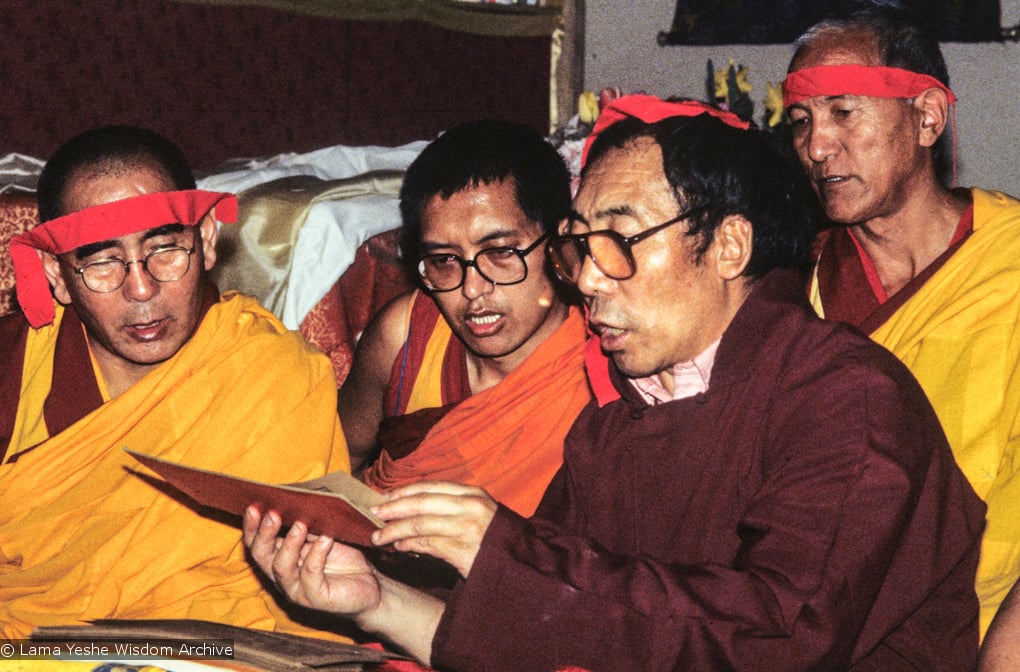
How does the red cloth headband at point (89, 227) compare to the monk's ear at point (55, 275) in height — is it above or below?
above

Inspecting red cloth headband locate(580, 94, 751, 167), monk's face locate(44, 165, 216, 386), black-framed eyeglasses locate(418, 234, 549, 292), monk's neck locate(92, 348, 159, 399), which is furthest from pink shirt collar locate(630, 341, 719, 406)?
monk's neck locate(92, 348, 159, 399)

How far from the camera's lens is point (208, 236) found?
8.18ft

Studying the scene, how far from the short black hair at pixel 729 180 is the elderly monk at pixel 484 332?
2.47 feet

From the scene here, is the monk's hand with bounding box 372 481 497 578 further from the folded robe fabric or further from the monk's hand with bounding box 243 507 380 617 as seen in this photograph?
the folded robe fabric

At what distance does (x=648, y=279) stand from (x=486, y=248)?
2.72ft

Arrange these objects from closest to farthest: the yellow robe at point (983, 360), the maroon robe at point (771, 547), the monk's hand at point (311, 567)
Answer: the maroon robe at point (771, 547) < the monk's hand at point (311, 567) < the yellow robe at point (983, 360)

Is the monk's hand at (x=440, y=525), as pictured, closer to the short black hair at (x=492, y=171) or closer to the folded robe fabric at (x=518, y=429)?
the folded robe fabric at (x=518, y=429)

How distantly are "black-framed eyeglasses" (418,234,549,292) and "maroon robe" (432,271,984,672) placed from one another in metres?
0.86

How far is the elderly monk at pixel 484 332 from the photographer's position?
2.58m

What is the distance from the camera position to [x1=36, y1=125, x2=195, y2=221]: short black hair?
2371 millimetres

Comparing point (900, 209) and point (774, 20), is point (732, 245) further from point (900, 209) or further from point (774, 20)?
point (774, 20)

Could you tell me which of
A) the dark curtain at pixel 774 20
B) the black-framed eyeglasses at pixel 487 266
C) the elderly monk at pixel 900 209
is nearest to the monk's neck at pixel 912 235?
the elderly monk at pixel 900 209

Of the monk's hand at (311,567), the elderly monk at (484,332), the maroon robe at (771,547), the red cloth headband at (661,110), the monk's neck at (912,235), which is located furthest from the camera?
the monk's neck at (912,235)

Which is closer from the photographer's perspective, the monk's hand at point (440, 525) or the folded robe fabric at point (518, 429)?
the monk's hand at point (440, 525)
